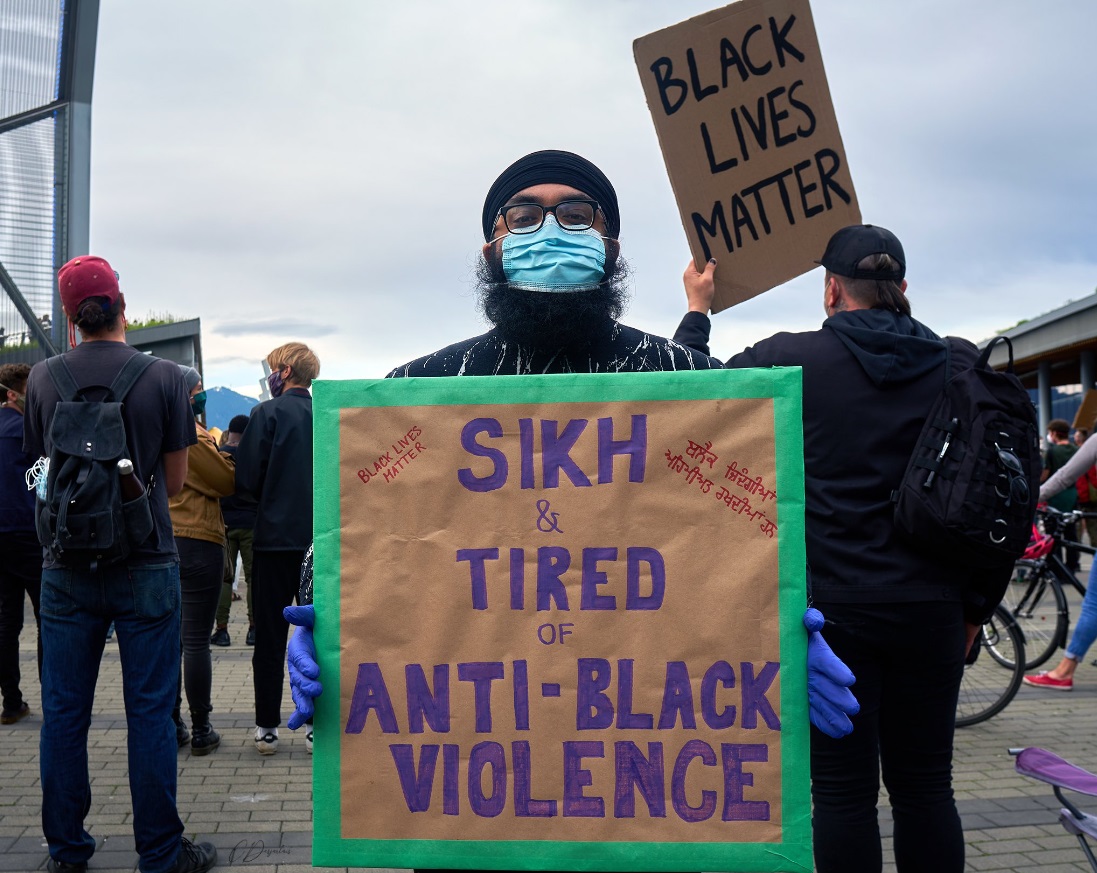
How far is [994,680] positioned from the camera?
6.16 metres

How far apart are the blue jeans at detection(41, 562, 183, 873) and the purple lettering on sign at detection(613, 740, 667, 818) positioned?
2330 millimetres

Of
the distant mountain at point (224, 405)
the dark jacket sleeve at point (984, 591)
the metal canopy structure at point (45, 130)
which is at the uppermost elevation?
the metal canopy structure at point (45, 130)

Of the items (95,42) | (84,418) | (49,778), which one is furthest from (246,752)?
(95,42)

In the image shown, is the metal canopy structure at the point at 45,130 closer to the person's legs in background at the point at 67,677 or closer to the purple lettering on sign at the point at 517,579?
the person's legs in background at the point at 67,677

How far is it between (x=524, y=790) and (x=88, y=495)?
7.41 feet

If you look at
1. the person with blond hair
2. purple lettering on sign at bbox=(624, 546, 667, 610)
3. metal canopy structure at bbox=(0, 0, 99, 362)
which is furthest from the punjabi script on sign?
metal canopy structure at bbox=(0, 0, 99, 362)

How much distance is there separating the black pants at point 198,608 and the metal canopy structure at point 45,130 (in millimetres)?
5390

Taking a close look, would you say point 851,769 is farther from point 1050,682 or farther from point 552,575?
point 1050,682

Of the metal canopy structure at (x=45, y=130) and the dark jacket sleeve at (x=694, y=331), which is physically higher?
Result: the metal canopy structure at (x=45, y=130)

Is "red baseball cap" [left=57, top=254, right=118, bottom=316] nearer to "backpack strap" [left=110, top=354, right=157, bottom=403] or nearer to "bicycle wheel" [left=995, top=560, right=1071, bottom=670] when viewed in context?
"backpack strap" [left=110, top=354, right=157, bottom=403]

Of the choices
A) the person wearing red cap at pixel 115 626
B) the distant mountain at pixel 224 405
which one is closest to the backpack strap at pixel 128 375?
the person wearing red cap at pixel 115 626

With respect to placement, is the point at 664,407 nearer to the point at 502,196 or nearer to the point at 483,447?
the point at 483,447

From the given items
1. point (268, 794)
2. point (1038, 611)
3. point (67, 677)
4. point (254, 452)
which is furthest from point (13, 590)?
point (1038, 611)

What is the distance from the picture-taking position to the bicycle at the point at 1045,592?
7.02 metres
